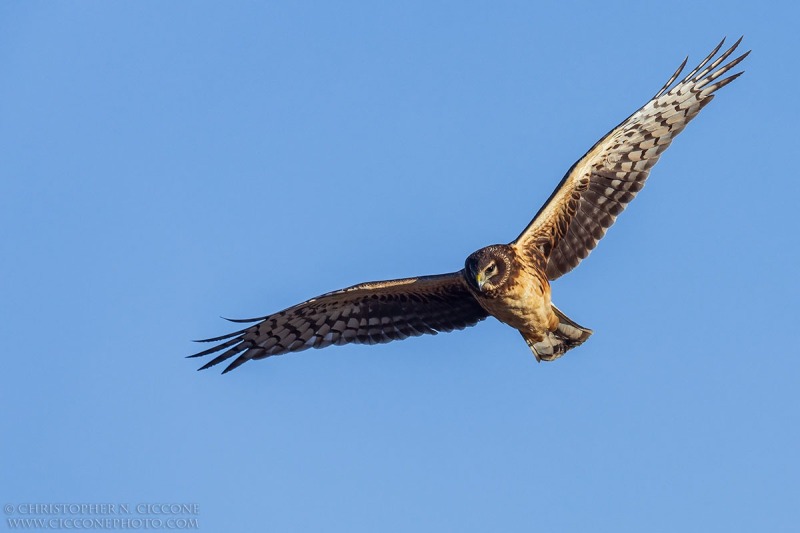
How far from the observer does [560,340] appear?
39.3 ft

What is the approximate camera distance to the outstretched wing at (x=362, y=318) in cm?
1209

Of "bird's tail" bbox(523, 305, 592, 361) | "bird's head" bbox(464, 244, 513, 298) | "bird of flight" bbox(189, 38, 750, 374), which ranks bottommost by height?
"bird's tail" bbox(523, 305, 592, 361)

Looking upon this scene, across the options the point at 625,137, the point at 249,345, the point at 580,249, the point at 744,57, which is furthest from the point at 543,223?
the point at 249,345

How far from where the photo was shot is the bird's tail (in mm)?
11852

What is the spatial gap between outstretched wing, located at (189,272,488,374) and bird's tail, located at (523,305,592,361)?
2.45ft

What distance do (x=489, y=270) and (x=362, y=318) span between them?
8.11ft

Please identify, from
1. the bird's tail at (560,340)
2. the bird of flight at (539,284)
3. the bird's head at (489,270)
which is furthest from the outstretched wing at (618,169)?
the bird's head at (489,270)

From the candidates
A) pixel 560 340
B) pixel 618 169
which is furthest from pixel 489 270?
pixel 618 169

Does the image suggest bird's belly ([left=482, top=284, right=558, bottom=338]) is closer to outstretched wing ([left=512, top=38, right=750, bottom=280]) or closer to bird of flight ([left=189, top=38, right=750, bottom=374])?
bird of flight ([left=189, top=38, right=750, bottom=374])

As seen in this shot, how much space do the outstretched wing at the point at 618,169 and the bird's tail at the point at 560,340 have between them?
23.7 inches

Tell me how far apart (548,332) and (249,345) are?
3.64 m

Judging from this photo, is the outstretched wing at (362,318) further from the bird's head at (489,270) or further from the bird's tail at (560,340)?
the bird's head at (489,270)

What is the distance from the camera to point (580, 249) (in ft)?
38.8

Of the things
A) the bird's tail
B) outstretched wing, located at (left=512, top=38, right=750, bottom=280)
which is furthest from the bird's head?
the bird's tail
